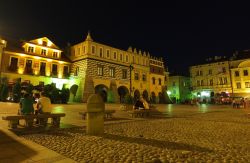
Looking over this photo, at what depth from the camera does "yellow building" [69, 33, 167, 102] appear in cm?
3525

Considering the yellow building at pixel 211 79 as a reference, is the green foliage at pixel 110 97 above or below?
below

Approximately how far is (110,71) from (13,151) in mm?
34354

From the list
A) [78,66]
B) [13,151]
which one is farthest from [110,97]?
[13,151]

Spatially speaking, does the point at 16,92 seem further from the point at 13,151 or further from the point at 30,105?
the point at 13,151

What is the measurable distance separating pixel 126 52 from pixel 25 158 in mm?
39693

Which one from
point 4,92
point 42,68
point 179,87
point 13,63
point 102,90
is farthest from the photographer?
point 179,87

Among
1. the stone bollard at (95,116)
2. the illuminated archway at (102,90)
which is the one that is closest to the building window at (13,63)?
the illuminated archway at (102,90)

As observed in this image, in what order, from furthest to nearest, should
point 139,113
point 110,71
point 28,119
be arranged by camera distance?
point 110,71 < point 139,113 < point 28,119

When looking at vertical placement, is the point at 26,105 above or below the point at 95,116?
above

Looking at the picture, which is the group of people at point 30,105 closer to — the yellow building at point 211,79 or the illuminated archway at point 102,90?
the illuminated archway at point 102,90

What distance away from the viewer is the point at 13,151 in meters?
5.21

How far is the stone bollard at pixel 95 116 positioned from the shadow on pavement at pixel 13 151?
8.18 ft

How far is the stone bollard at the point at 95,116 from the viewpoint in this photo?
7.66m

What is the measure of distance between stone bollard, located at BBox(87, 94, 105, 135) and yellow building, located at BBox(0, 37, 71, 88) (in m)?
28.5
